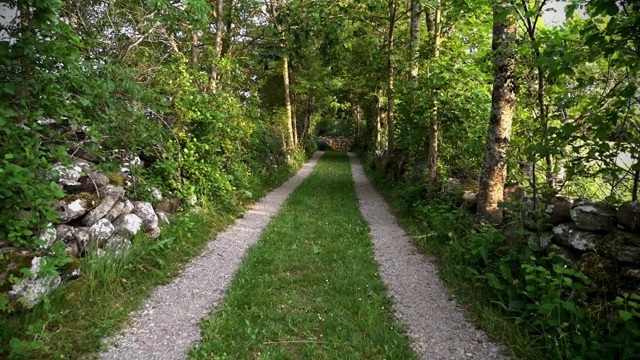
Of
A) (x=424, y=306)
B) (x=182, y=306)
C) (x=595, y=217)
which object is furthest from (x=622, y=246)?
(x=182, y=306)

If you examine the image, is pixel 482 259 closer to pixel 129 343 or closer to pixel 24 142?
pixel 129 343

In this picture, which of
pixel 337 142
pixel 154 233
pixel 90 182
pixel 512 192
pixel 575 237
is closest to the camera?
pixel 575 237

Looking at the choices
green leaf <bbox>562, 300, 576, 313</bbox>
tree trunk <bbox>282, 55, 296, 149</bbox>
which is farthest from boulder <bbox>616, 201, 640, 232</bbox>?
tree trunk <bbox>282, 55, 296, 149</bbox>

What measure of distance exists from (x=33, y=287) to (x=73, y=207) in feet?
4.73

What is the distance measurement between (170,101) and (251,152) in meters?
6.15

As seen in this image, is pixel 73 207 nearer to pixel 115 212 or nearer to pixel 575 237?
pixel 115 212

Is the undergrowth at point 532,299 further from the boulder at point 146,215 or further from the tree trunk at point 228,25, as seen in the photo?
the tree trunk at point 228,25

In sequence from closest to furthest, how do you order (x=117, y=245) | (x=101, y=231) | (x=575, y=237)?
1. (x=575, y=237)
2. (x=101, y=231)
3. (x=117, y=245)

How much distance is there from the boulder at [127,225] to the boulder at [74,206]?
1.86 feet

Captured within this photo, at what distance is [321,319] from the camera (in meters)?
4.81

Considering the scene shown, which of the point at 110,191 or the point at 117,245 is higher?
the point at 110,191

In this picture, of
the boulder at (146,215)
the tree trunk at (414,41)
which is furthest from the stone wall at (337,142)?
the boulder at (146,215)

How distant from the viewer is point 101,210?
5777mm

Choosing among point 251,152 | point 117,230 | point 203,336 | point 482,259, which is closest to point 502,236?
point 482,259
